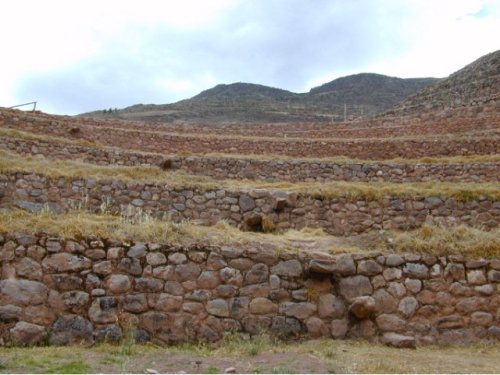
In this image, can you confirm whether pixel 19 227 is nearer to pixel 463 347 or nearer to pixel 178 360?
pixel 178 360

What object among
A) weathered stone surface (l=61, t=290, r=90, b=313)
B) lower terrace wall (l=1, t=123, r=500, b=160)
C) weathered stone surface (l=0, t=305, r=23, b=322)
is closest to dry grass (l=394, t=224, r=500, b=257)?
weathered stone surface (l=61, t=290, r=90, b=313)

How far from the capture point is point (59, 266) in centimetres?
731

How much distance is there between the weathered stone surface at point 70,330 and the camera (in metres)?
6.95

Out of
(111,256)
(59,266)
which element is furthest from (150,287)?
(59,266)

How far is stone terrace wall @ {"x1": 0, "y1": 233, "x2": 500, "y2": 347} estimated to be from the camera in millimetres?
7152

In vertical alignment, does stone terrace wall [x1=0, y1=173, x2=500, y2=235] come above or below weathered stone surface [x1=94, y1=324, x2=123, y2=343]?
above

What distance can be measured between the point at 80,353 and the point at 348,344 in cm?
352

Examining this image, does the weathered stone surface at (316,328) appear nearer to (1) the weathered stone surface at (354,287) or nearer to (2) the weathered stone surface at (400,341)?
(1) the weathered stone surface at (354,287)

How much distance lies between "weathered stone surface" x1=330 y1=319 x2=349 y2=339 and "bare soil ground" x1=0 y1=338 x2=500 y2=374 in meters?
0.21

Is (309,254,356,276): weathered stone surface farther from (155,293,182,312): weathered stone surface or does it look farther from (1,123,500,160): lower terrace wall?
(1,123,500,160): lower terrace wall

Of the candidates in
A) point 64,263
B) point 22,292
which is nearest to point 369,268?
point 64,263

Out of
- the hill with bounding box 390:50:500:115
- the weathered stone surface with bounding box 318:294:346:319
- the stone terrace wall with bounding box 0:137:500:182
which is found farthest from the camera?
the hill with bounding box 390:50:500:115

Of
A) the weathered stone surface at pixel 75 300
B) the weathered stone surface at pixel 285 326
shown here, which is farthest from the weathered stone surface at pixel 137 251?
the weathered stone surface at pixel 285 326

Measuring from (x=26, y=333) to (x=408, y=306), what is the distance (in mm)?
5276
